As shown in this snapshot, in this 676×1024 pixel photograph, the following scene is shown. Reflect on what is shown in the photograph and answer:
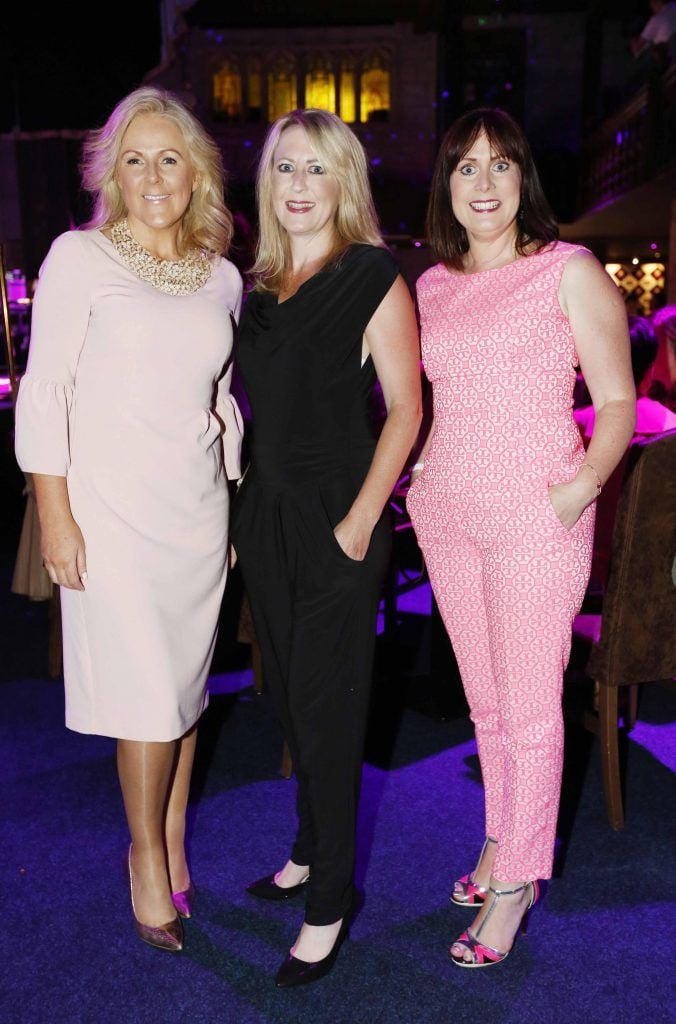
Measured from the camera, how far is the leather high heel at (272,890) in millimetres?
2160

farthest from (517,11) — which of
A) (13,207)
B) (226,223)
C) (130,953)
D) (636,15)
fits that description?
(130,953)

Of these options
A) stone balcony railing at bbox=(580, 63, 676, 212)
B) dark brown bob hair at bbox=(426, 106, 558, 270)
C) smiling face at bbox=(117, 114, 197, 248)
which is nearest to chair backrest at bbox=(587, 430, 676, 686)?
dark brown bob hair at bbox=(426, 106, 558, 270)

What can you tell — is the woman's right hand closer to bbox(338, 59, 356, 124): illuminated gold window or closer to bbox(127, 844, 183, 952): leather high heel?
bbox(127, 844, 183, 952): leather high heel

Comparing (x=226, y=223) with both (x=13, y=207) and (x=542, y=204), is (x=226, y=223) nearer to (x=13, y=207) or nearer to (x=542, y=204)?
(x=542, y=204)

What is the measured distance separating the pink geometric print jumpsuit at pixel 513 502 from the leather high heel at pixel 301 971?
1.36ft

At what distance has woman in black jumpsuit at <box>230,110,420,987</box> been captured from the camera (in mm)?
1729

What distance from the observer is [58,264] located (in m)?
1.71

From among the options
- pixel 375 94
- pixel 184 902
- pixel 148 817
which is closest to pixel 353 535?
pixel 148 817

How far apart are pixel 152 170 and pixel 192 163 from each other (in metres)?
0.10

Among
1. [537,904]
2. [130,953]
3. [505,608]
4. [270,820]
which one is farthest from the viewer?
[270,820]

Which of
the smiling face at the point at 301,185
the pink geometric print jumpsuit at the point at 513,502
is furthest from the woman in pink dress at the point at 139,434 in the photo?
the pink geometric print jumpsuit at the point at 513,502

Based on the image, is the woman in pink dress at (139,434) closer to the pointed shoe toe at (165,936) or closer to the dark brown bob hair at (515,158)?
the pointed shoe toe at (165,936)

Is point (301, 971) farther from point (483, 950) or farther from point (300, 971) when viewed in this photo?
point (483, 950)

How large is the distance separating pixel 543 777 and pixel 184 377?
3.58 feet
